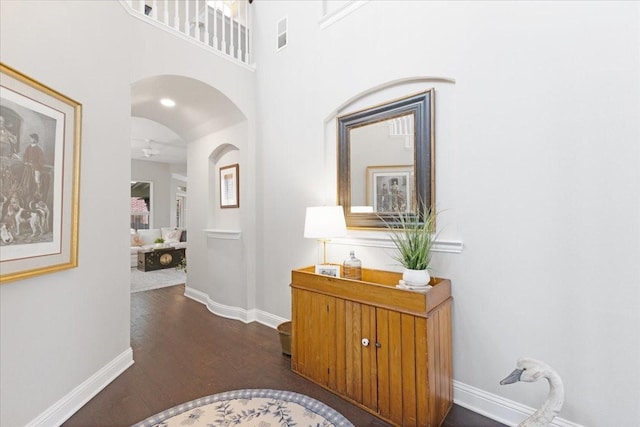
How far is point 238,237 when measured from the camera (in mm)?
3592

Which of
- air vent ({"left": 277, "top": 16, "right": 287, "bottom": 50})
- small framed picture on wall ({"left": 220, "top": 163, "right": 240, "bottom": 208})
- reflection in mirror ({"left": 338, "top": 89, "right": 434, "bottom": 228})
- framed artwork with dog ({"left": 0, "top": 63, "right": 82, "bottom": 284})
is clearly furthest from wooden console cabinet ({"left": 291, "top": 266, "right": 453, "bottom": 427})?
air vent ({"left": 277, "top": 16, "right": 287, "bottom": 50})

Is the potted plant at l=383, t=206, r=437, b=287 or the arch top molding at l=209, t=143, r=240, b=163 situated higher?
the arch top molding at l=209, t=143, r=240, b=163

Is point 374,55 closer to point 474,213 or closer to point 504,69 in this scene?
point 504,69

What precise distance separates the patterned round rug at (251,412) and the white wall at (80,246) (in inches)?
24.2

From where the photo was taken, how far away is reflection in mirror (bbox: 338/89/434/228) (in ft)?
6.95

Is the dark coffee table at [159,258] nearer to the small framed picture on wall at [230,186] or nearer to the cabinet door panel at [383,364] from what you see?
the small framed picture on wall at [230,186]

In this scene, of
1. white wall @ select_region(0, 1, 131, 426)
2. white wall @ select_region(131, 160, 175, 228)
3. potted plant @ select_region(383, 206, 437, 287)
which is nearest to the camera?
white wall @ select_region(0, 1, 131, 426)

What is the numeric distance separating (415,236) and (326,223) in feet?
2.28

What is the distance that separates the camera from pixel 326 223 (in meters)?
2.30

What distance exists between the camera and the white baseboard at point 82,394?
170 centimetres

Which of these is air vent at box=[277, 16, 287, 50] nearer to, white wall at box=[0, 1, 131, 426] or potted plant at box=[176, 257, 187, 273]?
white wall at box=[0, 1, 131, 426]

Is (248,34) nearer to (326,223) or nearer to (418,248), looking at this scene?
(326,223)

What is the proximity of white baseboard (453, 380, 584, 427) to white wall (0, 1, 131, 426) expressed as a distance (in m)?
2.49

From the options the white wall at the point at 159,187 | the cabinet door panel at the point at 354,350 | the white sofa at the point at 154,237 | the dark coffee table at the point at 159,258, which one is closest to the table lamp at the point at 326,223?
the cabinet door panel at the point at 354,350
